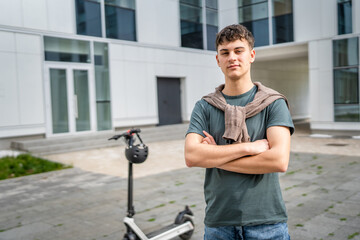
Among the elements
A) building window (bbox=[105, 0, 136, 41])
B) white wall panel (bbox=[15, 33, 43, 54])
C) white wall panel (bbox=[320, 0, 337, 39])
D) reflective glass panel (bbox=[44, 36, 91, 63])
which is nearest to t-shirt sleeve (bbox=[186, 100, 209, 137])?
white wall panel (bbox=[15, 33, 43, 54])

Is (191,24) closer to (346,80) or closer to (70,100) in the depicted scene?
(70,100)

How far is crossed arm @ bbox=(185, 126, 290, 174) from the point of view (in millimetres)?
1957

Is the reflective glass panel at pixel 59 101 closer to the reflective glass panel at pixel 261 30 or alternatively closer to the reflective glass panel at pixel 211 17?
the reflective glass panel at pixel 211 17

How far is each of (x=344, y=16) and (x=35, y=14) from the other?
460 inches

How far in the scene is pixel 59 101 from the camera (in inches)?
508

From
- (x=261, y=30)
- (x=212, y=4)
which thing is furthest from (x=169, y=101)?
(x=212, y=4)

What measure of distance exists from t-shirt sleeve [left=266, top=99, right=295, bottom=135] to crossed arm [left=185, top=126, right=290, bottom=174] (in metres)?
0.03

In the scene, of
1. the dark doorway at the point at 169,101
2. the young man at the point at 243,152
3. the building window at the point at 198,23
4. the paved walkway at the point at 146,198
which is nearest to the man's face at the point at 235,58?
the young man at the point at 243,152

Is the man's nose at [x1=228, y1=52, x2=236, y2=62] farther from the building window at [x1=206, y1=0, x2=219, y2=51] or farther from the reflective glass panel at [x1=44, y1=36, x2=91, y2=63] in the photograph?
the building window at [x1=206, y1=0, x2=219, y2=51]

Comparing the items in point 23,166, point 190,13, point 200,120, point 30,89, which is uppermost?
point 190,13

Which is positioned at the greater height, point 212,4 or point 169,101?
point 212,4

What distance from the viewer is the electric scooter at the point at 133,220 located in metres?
3.54

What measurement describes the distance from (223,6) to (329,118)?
7.79 m

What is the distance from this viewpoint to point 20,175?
835 cm
